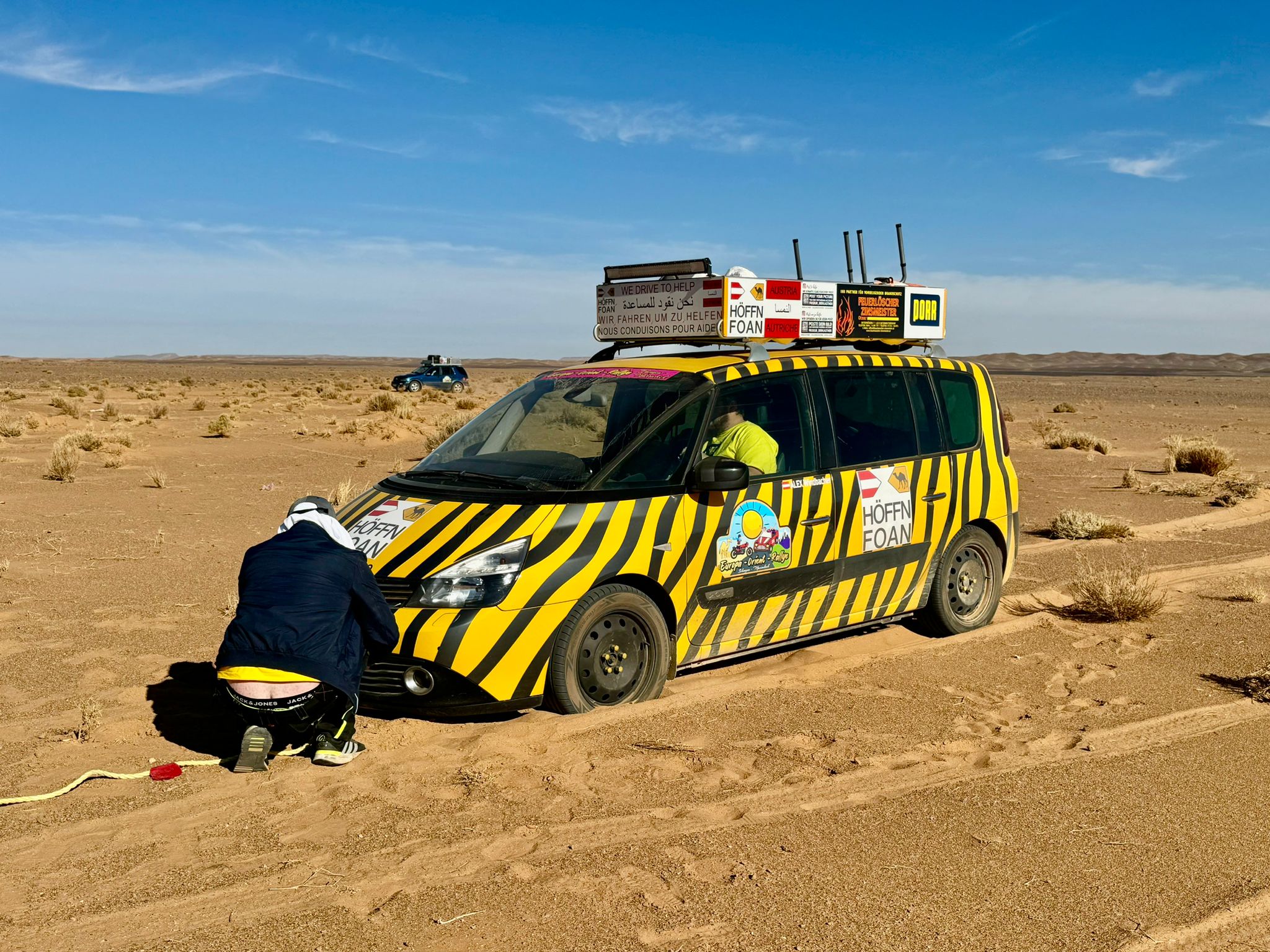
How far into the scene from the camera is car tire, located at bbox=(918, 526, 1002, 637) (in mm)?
8094

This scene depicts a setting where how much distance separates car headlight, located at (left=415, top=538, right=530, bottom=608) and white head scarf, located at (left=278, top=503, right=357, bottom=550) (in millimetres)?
482

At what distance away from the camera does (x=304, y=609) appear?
5.34 m

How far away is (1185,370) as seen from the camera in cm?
13888

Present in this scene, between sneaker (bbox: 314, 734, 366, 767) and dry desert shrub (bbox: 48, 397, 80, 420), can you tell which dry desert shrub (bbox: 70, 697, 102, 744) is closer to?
sneaker (bbox: 314, 734, 366, 767)

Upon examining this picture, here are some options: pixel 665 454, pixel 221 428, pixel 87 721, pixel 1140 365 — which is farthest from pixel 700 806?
pixel 1140 365

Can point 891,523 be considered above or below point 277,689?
above

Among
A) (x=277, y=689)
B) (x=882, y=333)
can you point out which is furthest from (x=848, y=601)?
(x=277, y=689)

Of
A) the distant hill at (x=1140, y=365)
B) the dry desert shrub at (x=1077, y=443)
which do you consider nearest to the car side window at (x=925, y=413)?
the dry desert shrub at (x=1077, y=443)

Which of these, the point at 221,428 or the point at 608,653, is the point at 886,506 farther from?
the point at 221,428

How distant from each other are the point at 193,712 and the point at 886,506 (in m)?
4.28

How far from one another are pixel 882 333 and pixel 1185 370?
14523cm

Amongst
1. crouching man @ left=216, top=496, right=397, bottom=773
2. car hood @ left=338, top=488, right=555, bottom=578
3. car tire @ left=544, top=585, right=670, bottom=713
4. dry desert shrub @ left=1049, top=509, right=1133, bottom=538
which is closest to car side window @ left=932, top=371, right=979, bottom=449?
car tire @ left=544, top=585, right=670, bottom=713

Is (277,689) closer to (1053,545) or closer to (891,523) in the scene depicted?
(891,523)

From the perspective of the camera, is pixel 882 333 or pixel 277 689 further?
pixel 882 333
